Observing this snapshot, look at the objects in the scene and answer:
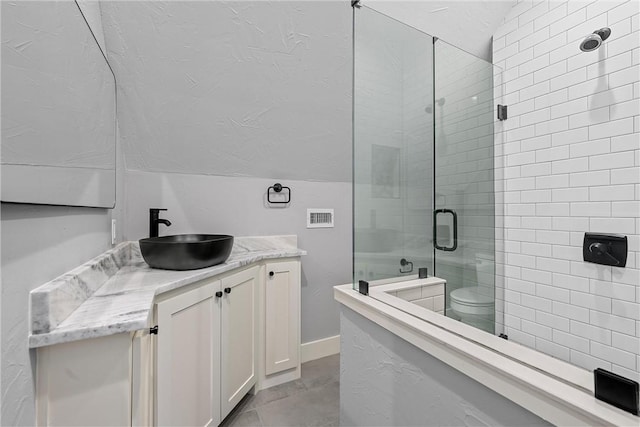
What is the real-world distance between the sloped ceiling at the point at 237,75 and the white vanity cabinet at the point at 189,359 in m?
0.86

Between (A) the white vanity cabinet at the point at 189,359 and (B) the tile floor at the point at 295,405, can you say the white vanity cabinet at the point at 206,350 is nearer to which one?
(A) the white vanity cabinet at the point at 189,359

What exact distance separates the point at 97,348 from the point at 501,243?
2.21 meters

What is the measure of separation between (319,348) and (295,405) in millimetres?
652

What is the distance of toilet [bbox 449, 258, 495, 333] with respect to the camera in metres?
1.48

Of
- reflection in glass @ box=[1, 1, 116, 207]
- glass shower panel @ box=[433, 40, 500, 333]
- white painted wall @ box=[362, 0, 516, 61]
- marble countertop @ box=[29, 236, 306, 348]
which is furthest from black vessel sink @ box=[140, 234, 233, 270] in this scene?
white painted wall @ box=[362, 0, 516, 61]

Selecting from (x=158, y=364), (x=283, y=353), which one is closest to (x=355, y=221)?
(x=158, y=364)

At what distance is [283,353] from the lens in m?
1.96

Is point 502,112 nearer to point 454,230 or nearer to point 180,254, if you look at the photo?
point 454,230

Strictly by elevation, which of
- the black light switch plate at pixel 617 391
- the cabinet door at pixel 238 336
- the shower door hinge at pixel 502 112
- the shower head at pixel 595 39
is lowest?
the cabinet door at pixel 238 336

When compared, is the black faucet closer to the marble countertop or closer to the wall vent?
the marble countertop

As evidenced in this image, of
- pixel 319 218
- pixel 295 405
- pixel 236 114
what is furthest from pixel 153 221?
pixel 295 405

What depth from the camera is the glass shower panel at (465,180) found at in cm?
168

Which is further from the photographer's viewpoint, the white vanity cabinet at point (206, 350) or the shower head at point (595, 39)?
the shower head at point (595, 39)

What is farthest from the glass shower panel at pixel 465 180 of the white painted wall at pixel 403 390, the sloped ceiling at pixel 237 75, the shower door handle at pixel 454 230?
the white painted wall at pixel 403 390
